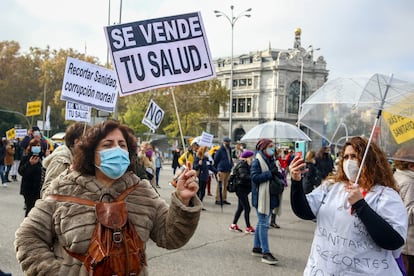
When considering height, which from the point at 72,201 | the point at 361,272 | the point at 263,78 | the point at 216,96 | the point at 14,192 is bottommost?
the point at 14,192

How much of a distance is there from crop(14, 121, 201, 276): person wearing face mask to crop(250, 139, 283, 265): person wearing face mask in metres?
3.53

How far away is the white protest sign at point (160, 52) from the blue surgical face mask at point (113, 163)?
2.43 ft

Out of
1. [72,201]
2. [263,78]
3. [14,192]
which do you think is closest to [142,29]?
[72,201]

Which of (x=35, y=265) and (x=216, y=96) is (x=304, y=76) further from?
(x=35, y=265)

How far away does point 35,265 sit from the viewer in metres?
2.17

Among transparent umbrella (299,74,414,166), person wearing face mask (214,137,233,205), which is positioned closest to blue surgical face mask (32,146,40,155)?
transparent umbrella (299,74,414,166)

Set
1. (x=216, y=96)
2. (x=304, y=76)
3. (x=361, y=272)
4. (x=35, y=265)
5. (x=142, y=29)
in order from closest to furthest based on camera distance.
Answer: (x=35, y=265), (x=361, y=272), (x=142, y=29), (x=216, y=96), (x=304, y=76)

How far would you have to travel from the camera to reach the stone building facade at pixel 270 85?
233 ft

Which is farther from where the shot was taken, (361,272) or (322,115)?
(322,115)

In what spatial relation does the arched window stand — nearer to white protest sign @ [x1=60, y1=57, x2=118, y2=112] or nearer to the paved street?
the paved street

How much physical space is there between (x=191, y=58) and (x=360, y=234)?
1812mm

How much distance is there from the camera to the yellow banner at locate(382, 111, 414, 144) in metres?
2.93

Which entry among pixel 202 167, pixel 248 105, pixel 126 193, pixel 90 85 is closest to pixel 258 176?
pixel 90 85

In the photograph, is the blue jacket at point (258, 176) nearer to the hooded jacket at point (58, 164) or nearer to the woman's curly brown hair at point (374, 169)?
the hooded jacket at point (58, 164)
